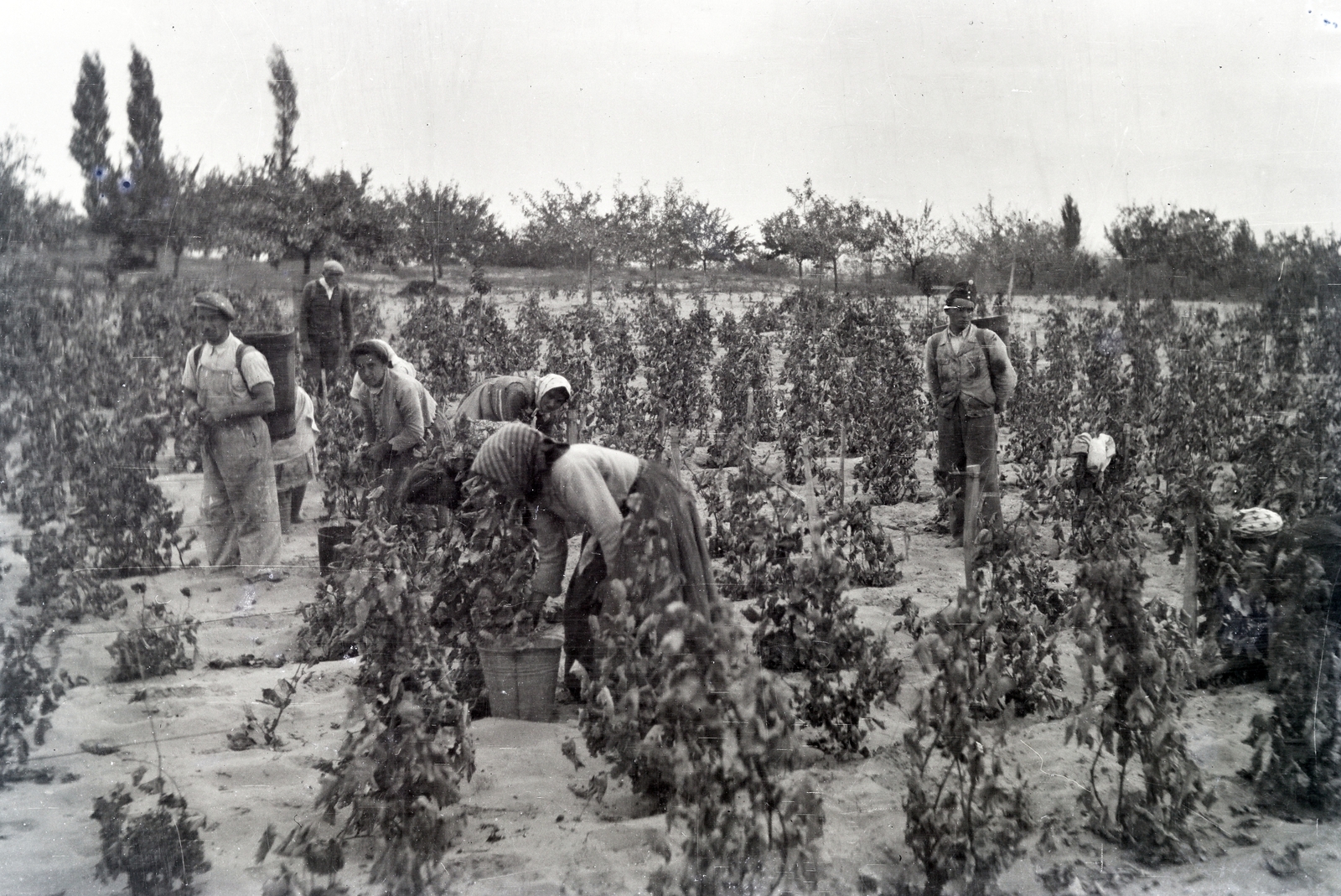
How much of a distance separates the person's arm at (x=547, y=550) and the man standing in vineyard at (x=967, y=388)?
2.90m

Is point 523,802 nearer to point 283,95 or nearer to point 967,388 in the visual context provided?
point 967,388

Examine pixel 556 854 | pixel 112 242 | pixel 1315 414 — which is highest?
pixel 112 242

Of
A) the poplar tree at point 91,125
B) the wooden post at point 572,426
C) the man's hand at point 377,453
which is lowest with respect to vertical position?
the man's hand at point 377,453

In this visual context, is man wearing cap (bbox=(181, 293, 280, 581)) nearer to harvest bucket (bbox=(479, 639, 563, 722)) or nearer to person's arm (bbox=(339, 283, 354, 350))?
harvest bucket (bbox=(479, 639, 563, 722))

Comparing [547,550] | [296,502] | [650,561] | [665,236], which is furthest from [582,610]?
[665,236]

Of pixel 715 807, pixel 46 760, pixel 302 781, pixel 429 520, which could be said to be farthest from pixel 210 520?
pixel 715 807

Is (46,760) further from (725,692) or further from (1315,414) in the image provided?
(1315,414)

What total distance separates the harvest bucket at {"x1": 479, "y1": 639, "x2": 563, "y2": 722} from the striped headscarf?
0.56 m

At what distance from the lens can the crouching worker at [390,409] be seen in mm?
5184

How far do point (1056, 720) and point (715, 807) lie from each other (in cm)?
172

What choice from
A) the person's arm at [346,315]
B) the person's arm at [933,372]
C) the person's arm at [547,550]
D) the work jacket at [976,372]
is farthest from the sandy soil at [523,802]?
the person's arm at [346,315]

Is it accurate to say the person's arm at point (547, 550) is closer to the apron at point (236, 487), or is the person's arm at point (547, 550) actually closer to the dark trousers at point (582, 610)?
the dark trousers at point (582, 610)

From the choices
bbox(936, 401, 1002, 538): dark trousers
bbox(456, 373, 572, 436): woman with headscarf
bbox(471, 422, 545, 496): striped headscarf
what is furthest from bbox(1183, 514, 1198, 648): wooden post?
bbox(456, 373, 572, 436): woman with headscarf

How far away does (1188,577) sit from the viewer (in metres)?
3.87
